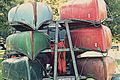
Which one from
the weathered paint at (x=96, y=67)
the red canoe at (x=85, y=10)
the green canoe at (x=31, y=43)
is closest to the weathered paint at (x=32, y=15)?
the green canoe at (x=31, y=43)

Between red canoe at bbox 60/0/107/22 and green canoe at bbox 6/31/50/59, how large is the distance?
1220mm

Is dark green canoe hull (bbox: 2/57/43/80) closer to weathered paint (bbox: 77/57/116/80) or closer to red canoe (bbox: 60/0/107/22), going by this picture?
weathered paint (bbox: 77/57/116/80)

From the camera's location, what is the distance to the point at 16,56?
35.0ft

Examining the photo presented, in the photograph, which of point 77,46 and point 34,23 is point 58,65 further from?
point 34,23

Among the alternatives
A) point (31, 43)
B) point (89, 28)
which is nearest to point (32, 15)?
point (31, 43)

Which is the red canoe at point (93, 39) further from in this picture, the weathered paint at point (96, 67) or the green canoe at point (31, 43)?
the green canoe at point (31, 43)

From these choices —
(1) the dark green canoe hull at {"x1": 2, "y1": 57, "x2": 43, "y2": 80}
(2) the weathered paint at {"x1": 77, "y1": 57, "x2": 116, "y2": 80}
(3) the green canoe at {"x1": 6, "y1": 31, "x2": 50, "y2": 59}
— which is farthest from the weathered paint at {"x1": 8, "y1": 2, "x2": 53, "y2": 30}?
(2) the weathered paint at {"x1": 77, "y1": 57, "x2": 116, "y2": 80}

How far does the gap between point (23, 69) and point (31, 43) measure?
815 millimetres

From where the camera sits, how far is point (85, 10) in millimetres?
9969

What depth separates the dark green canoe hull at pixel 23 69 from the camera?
9195 mm

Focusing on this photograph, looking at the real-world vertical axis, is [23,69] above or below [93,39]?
below

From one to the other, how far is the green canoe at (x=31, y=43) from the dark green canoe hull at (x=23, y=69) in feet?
0.87

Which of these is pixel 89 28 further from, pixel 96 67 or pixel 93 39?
pixel 96 67

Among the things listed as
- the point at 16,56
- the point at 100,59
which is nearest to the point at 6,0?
the point at 16,56
